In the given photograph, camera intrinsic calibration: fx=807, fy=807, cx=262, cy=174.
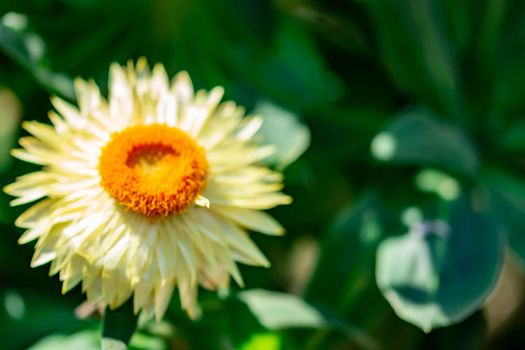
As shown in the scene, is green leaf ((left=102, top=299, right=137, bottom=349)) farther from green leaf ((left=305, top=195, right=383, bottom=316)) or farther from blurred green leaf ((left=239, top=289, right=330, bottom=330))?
green leaf ((left=305, top=195, right=383, bottom=316))

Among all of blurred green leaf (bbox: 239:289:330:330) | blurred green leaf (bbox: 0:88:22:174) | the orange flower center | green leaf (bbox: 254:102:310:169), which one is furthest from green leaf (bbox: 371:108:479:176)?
blurred green leaf (bbox: 0:88:22:174)

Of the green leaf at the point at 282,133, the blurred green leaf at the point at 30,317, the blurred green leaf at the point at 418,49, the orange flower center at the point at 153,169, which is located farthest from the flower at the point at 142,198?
the blurred green leaf at the point at 418,49

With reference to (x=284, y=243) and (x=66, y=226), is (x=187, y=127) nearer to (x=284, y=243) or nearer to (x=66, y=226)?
(x=66, y=226)

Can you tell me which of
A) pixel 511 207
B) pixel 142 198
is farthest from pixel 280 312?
pixel 511 207

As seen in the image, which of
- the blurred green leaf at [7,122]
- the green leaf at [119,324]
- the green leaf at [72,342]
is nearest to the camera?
the green leaf at [119,324]

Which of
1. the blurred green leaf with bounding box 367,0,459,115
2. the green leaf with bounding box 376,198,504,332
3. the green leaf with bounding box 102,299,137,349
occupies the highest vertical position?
the green leaf with bounding box 102,299,137,349

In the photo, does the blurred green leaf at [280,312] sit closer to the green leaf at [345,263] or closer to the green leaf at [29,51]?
the green leaf at [345,263]

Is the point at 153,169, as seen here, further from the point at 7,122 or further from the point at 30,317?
the point at 7,122
